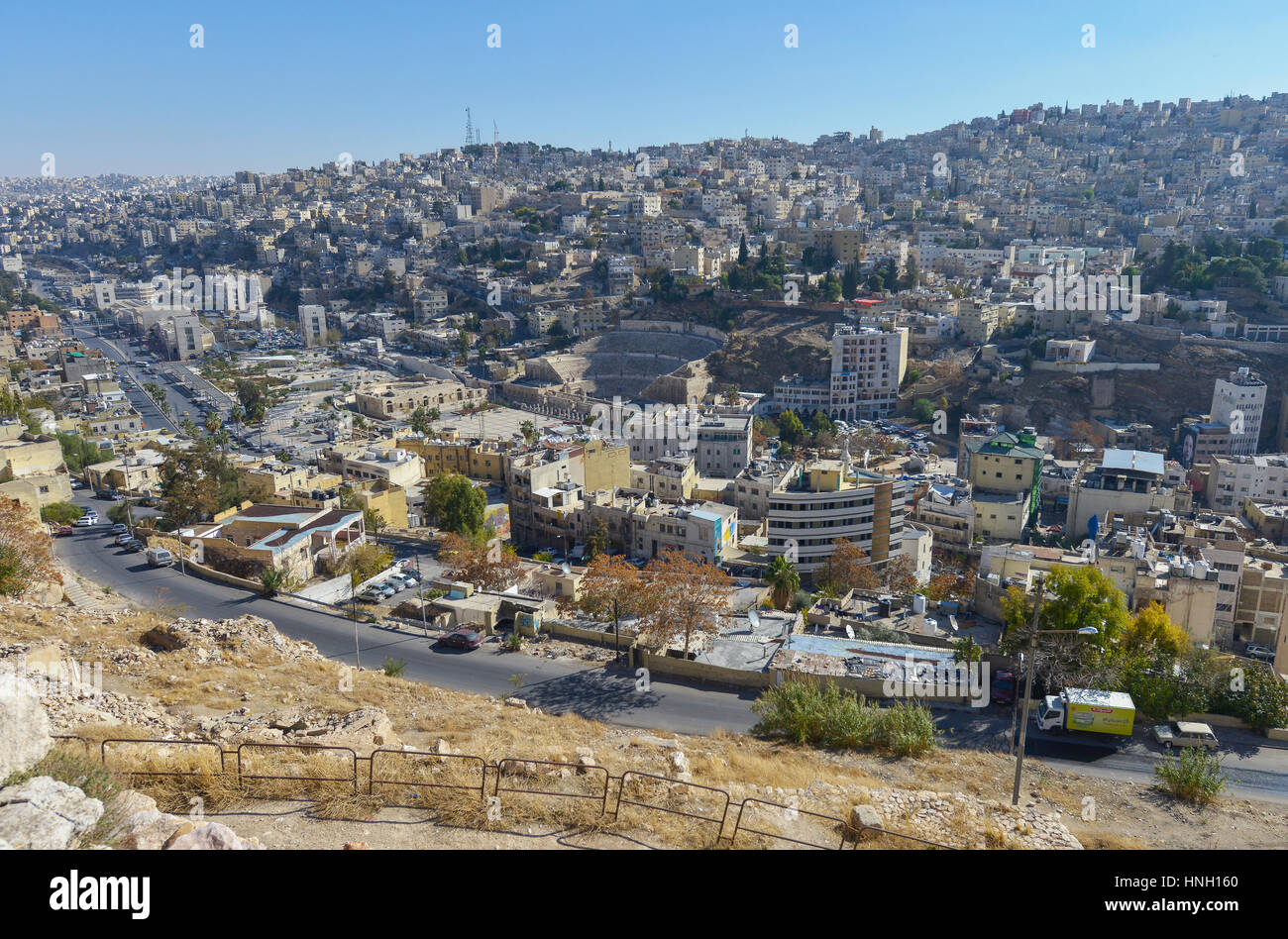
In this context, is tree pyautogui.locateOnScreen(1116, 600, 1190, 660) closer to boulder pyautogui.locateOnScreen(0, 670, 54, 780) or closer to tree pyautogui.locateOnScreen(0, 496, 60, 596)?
boulder pyautogui.locateOnScreen(0, 670, 54, 780)

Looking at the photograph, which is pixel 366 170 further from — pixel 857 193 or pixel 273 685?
pixel 273 685

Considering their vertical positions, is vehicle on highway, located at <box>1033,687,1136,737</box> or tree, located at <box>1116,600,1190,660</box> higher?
tree, located at <box>1116,600,1190,660</box>

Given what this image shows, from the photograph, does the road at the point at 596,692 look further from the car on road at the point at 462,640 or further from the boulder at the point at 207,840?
the boulder at the point at 207,840

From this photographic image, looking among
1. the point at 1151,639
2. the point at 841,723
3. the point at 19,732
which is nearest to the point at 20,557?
the point at 19,732

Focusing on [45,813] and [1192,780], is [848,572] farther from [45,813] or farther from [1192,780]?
[45,813]

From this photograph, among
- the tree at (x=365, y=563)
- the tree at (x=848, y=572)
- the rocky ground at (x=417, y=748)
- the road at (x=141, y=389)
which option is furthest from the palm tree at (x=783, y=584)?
the road at (x=141, y=389)

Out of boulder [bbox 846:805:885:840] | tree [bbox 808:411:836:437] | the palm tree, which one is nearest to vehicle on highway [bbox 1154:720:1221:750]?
boulder [bbox 846:805:885:840]
